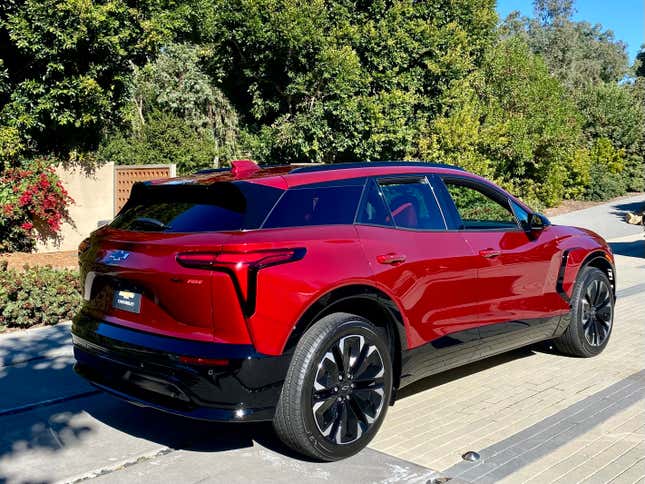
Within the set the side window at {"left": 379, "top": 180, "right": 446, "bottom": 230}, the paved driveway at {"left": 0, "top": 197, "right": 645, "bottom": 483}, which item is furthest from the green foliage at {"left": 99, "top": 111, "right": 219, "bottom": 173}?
the side window at {"left": 379, "top": 180, "right": 446, "bottom": 230}

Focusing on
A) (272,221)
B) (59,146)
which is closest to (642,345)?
(272,221)

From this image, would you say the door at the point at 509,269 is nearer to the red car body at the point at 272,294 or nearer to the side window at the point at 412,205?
the red car body at the point at 272,294

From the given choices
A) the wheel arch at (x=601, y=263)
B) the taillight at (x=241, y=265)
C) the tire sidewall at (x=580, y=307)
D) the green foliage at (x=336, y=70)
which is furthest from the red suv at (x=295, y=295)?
the green foliage at (x=336, y=70)

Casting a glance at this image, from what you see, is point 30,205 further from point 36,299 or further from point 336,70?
point 336,70

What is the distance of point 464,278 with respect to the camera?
16.3ft

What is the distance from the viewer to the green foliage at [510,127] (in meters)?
17.9

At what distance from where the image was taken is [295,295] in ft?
12.6

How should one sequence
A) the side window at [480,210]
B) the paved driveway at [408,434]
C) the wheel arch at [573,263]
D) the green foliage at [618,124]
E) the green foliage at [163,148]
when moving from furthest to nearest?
the green foliage at [618,124] < the green foliage at [163,148] < the wheel arch at [573,263] < the side window at [480,210] < the paved driveway at [408,434]

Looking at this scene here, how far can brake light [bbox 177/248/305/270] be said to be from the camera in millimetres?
3688

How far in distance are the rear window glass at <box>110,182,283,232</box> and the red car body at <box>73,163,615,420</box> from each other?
4 centimetres

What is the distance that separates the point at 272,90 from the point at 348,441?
1356 centimetres

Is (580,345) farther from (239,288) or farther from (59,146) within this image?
(59,146)

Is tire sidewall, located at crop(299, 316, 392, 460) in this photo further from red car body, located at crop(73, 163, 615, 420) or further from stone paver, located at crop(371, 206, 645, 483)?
stone paver, located at crop(371, 206, 645, 483)

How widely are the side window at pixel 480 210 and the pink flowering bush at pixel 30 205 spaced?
7.46 meters
